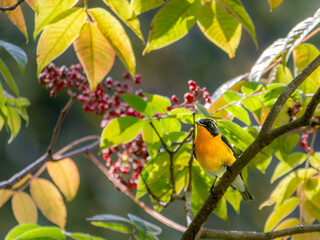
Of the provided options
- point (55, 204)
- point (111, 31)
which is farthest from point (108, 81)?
point (55, 204)

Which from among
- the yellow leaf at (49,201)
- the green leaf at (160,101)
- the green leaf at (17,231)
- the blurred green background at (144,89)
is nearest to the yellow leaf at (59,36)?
the green leaf at (160,101)

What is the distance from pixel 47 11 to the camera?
0.93 meters

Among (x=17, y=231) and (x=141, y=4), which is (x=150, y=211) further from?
(x=141, y=4)

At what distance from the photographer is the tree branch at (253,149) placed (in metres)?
0.73

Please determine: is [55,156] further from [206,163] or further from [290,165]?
[290,165]

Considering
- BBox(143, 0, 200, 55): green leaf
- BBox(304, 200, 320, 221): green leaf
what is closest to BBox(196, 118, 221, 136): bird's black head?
BBox(143, 0, 200, 55): green leaf

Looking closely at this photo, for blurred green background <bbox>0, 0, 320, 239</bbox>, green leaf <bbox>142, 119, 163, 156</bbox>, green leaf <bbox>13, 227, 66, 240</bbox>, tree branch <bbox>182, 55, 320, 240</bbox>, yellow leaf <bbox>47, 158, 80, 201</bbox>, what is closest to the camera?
tree branch <bbox>182, 55, 320, 240</bbox>

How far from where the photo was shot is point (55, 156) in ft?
4.37

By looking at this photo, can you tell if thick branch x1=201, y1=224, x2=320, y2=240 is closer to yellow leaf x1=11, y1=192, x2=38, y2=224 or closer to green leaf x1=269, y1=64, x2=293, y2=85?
green leaf x1=269, y1=64, x2=293, y2=85

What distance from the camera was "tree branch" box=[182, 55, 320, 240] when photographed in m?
0.73

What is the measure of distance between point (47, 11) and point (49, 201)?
63 cm

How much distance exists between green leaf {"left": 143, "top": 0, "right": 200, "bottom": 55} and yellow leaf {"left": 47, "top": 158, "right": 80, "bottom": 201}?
499mm

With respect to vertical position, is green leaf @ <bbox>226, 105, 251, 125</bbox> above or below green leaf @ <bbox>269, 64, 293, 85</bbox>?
below

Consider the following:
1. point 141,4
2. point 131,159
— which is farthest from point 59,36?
point 131,159
